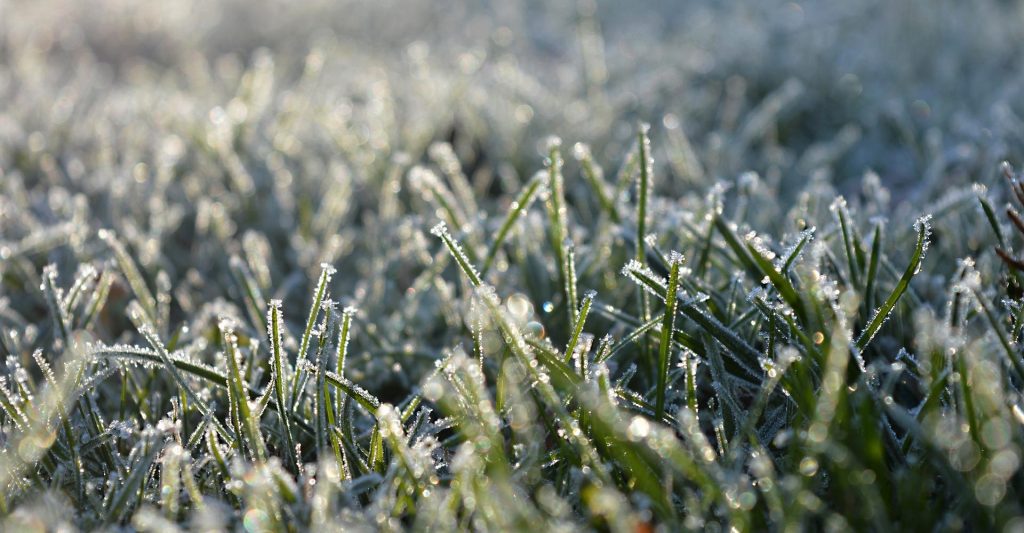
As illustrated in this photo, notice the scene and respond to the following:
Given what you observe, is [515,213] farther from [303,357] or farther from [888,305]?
[888,305]

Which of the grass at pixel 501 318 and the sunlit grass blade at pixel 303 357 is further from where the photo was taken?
the sunlit grass blade at pixel 303 357

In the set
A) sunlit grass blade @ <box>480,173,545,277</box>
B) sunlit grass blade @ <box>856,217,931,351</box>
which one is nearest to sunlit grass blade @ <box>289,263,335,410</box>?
sunlit grass blade @ <box>480,173,545,277</box>

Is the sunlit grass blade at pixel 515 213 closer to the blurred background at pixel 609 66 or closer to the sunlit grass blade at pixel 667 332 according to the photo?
the sunlit grass blade at pixel 667 332

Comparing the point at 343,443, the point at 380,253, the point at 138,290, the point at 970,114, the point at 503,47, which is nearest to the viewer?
the point at 343,443

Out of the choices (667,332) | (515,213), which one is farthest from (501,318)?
(515,213)

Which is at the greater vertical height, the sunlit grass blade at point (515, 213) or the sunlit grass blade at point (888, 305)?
the sunlit grass blade at point (515, 213)

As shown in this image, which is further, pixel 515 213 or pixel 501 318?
pixel 515 213

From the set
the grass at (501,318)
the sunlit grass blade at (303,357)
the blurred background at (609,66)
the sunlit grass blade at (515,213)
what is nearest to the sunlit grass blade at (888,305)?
the grass at (501,318)

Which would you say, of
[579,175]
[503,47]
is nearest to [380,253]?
[579,175]

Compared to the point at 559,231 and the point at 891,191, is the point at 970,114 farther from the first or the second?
the point at 559,231
